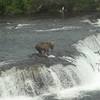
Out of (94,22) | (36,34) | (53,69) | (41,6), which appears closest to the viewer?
(53,69)

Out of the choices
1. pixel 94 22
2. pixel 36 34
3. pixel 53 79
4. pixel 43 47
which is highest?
pixel 43 47

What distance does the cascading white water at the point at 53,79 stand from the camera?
17.6m

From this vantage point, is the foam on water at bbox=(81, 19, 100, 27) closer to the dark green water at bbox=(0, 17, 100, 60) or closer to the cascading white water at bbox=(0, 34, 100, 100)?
the dark green water at bbox=(0, 17, 100, 60)

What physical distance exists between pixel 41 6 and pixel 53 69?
2237cm

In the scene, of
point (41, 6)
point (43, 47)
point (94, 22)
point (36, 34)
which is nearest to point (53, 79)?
point (43, 47)

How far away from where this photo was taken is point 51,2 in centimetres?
4022

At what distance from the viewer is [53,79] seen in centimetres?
1855

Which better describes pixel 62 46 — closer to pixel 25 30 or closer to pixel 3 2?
pixel 25 30

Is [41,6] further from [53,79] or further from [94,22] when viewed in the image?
[53,79]

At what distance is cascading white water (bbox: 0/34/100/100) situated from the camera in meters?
17.6

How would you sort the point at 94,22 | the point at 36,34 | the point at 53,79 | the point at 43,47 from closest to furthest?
the point at 53,79
the point at 43,47
the point at 36,34
the point at 94,22

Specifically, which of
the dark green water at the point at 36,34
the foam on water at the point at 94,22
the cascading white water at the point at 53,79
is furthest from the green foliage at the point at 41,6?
the cascading white water at the point at 53,79

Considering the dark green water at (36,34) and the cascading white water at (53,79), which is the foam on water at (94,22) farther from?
the cascading white water at (53,79)

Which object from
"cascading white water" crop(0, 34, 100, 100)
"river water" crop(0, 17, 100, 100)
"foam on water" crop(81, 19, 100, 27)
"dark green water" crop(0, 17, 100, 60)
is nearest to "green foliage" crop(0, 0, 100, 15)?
"dark green water" crop(0, 17, 100, 60)
